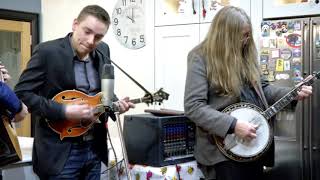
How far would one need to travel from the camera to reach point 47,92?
2.01m

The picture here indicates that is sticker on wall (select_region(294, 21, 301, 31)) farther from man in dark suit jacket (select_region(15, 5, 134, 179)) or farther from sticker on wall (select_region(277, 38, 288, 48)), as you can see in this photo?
man in dark suit jacket (select_region(15, 5, 134, 179))

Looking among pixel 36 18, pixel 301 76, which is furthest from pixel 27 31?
pixel 301 76

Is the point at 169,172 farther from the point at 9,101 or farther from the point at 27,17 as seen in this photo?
the point at 27,17

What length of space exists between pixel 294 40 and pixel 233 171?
1601 millimetres

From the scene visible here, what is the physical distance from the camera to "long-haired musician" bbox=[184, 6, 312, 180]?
203 cm

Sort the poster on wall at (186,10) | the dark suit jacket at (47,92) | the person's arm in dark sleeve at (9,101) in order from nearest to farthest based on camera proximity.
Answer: the person's arm in dark sleeve at (9,101) < the dark suit jacket at (47,92) < the poster on wall at (186,10)

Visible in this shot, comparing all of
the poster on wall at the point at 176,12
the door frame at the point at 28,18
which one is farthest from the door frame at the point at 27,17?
the poster on wall at the point at 176,12

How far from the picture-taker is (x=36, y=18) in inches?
198

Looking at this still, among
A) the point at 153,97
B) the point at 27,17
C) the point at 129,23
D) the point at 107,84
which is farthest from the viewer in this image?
the point at 27,17

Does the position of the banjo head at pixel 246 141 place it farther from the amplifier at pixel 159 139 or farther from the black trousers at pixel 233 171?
the amplifier at pixel 159 139

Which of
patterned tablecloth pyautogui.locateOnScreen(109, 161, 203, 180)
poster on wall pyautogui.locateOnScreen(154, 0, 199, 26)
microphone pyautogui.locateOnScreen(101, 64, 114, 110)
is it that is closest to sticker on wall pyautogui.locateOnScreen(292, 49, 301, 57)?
poster on wall pyautogui.locateOnScreen(154, 0, 199, 26)

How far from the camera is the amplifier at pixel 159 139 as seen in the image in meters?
2.20

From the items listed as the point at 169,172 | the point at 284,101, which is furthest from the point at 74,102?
Result: the point at 284,101

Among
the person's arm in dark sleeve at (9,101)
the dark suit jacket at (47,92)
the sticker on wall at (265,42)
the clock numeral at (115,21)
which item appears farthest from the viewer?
the clock numeral at (115,21)
